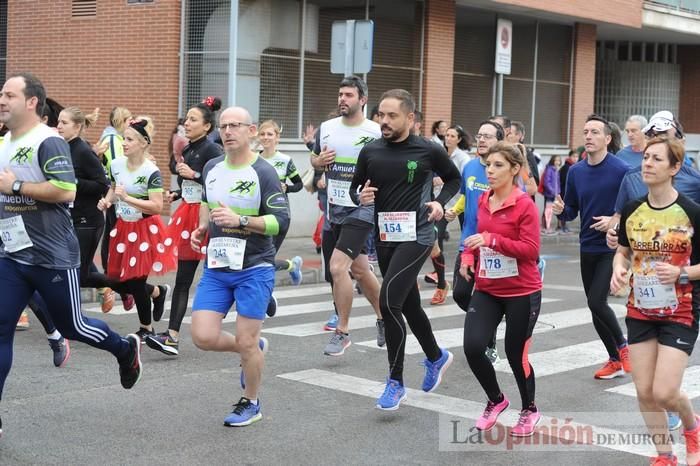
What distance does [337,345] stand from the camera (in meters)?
8.87

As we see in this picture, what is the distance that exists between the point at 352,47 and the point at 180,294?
8102 mm

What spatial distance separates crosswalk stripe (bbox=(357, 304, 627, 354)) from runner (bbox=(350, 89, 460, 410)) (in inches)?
79.2

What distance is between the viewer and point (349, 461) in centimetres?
589

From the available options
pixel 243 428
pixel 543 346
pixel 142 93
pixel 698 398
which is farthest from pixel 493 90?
pixel 243 428

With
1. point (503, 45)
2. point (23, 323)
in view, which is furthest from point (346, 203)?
point (503, 45)

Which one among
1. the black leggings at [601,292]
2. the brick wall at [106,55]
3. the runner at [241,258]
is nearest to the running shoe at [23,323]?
the runner at [241,258]

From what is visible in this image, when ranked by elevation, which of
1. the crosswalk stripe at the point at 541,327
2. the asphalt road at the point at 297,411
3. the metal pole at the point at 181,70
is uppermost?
the metal pole at the point at 181,70

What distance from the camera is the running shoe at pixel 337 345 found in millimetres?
8828

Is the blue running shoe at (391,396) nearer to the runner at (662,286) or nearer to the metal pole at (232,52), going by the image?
the runner at (662,286)

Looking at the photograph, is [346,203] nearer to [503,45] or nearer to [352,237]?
[352,237]

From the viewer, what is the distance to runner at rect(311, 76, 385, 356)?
347 inches

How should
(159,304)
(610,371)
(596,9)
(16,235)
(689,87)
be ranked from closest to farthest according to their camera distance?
1. (16,235)
2. (610,371)
3. (159,304)
4. (596,9)
5. (689,87)

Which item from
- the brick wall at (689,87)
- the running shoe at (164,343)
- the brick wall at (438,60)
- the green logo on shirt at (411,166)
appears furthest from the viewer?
the brick wall at (689,87)

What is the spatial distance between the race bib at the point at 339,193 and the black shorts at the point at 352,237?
0.16 meters
